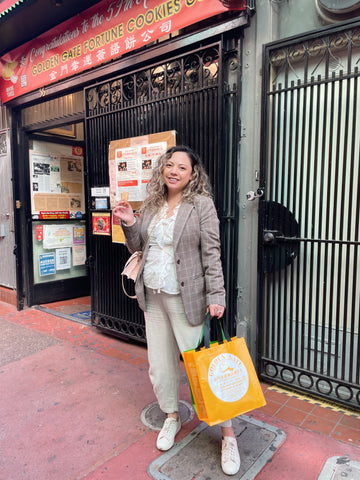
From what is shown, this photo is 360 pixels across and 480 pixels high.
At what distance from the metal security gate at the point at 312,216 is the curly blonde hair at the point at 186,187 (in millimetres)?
855

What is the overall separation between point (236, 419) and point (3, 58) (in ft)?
19.5

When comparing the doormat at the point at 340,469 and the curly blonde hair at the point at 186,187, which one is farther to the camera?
the curly blonde hair at the point at 186,187

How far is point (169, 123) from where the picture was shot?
3617mm

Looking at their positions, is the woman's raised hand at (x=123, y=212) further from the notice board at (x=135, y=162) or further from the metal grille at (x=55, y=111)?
the metal grille at (x=55, y=111)

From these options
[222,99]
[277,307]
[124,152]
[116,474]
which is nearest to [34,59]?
[124,152]

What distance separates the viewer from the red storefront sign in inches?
130

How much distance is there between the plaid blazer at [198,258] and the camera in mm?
2207

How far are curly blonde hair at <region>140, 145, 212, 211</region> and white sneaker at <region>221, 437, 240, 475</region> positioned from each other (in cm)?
161

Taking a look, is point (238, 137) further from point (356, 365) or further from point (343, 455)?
point (343, 455)

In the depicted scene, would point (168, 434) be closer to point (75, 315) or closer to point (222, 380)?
point (222, 380)

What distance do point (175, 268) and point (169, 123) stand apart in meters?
1.98

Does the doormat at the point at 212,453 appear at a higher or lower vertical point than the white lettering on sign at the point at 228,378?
lower

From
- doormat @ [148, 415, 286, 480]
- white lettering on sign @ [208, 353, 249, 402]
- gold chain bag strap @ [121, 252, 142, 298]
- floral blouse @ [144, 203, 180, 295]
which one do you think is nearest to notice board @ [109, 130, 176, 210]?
gold chain bag strap @ [121, 252, 142, 298]

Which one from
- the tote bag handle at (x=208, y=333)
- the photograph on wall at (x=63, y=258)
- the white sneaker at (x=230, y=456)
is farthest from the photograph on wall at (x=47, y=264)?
the white sneaker at (x=230, y=456)
